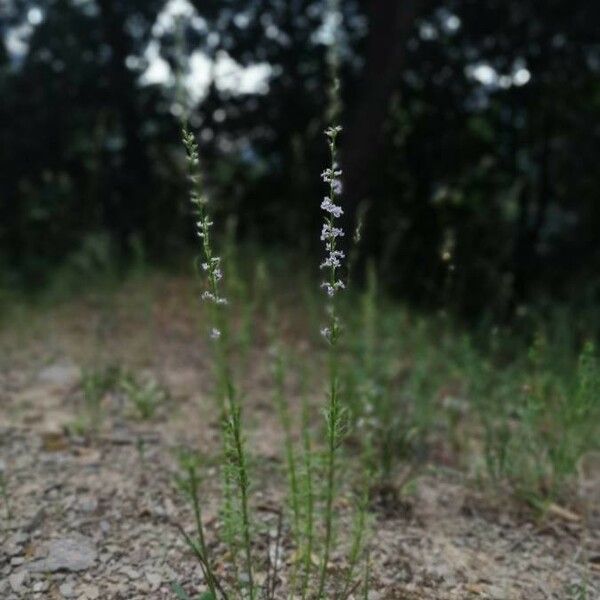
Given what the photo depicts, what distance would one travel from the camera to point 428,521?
2.79 metres

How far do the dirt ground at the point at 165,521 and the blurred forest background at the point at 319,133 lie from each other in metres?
2.71

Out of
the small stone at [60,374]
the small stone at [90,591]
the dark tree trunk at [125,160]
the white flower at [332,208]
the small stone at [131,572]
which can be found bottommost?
the small stone at [90,591]

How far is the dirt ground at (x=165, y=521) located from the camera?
89.2 inches

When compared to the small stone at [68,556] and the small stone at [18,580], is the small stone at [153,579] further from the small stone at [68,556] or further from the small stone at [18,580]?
the small stone at [18,580]

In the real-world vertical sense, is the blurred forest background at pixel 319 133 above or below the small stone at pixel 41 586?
above

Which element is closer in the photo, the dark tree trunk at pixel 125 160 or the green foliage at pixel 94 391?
the green foliage at pixel 94 391

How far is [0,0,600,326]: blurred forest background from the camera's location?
6.17 metres

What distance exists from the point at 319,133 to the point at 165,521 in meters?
4.97

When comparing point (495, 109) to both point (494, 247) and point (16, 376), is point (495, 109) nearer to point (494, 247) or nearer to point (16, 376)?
point (494, 247)

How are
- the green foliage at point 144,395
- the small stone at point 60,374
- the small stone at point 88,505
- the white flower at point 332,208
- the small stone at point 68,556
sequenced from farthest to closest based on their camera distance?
1. the small stone at point 60,374
2. the green foliage at point 144,395
3. the small stone at point 88,505
4. the small stone at point 68,556
5. the white flower at point 332,208

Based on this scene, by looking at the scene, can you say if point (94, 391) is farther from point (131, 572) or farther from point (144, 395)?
point (131, 572)

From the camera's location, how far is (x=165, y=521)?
257cm

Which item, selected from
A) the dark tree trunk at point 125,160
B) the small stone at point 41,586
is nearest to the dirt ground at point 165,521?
the small stone at point 41,586

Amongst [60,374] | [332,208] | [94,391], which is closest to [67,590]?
[332,208]
